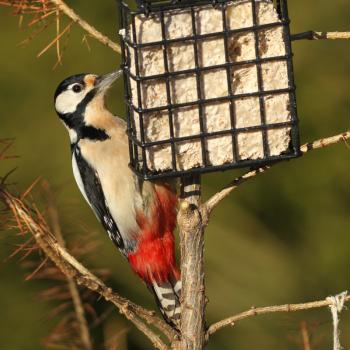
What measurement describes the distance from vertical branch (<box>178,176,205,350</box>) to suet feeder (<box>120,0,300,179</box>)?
0.15 meters

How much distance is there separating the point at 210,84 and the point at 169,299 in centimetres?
156

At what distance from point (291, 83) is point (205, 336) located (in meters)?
0.84

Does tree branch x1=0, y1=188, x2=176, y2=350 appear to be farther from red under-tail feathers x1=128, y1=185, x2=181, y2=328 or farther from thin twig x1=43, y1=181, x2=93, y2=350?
red under-tail feathers x1=128, y1=185, x2=181, y2=328

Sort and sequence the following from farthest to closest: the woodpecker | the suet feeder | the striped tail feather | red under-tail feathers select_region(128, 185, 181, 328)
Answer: the striped tail feather, red under-tail feathers select_region(128, 185, 181, 328), the woodpecker, the suet feeder

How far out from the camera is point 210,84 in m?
2.79

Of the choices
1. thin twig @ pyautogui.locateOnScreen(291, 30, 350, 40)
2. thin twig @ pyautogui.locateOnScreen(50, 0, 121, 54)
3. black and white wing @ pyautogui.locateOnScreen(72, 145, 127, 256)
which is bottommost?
black and white wing @ pyautogui.locateOnScreen(72, 145, 127, 256)

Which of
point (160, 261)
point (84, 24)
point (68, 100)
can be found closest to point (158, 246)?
point (160, 261)

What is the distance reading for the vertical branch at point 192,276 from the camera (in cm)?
274

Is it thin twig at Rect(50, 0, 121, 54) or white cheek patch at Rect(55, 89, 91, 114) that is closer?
thin twig at Rect(50, 0, 121, 54)

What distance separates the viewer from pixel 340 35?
8.63ft

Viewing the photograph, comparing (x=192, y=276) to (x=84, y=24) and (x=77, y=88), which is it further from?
(x=77, y=88)

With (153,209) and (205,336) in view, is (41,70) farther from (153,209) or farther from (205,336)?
(205,336)

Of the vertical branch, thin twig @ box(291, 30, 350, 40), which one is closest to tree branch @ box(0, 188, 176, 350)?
the vertical branch

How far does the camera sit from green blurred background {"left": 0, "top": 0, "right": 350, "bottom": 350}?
4.81 m
